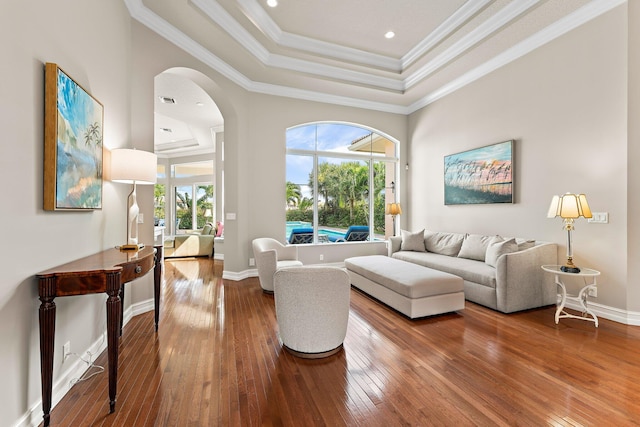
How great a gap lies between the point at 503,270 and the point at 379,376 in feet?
7.20

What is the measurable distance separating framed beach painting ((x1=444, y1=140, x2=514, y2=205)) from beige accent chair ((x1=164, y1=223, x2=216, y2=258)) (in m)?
5.94

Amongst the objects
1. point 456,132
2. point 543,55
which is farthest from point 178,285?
point 543,55

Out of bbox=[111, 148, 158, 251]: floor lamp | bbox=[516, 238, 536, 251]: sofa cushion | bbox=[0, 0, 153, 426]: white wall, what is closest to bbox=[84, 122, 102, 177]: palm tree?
bbox=[111, 148, 158, 251]: floor lamp

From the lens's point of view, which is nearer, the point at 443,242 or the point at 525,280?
the point at 525,280

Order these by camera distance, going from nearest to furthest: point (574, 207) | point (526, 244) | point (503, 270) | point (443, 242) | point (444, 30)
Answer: point (574, 207), point (503, 270), point (526, 244), point (444, 30), point (443, 242)

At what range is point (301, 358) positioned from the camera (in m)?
2.40

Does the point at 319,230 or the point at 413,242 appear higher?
the point at 319,230

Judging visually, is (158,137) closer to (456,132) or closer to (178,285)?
(178,285)

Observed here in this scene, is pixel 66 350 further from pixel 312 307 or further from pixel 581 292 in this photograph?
pixel 581 292

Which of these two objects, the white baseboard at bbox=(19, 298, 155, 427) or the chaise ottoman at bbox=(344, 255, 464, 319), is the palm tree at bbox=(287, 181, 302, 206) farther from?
the white baseboard at bbox=(19, 298, 155, 427)

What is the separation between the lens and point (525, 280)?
3428 mm

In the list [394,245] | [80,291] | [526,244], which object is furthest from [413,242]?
[80,291]

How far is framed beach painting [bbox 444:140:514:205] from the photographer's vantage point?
13.9 feet

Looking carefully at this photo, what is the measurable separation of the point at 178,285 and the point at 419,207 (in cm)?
495
